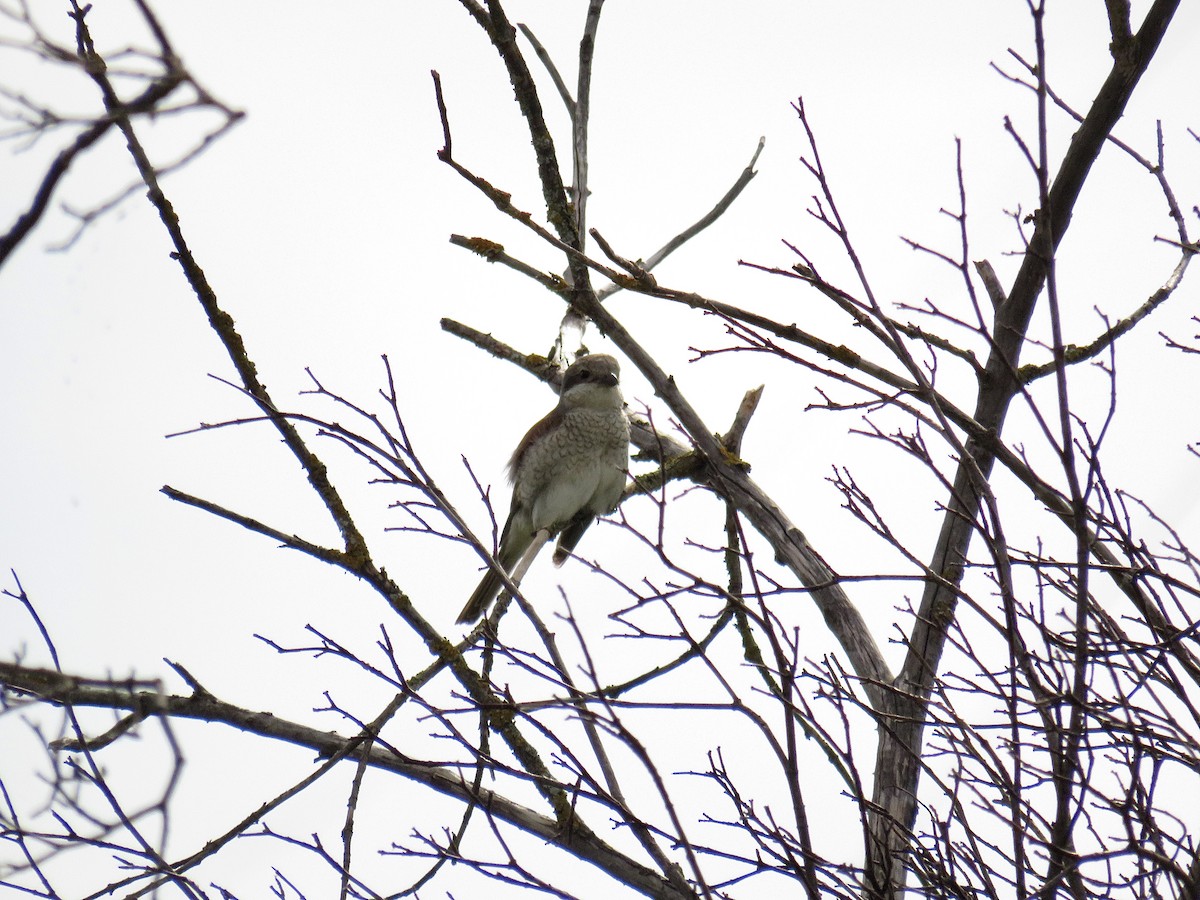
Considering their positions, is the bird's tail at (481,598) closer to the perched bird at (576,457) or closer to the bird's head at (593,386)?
A: the perched bird at (576,457)

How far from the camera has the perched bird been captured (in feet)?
24.3

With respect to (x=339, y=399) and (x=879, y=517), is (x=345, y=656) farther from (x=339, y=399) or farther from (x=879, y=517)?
(x=879, y=517)

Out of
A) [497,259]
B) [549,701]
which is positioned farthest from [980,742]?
[497,259]

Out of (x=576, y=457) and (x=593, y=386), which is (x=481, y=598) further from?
(x=593, y=386)

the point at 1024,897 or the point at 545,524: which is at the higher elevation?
the point at 545,524

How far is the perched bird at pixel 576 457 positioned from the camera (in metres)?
7.40

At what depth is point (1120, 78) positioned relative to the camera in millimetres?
3535

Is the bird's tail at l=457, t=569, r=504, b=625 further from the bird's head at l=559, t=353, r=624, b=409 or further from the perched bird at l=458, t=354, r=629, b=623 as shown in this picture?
the bird's head at l=559, t=353, r=624, b=409

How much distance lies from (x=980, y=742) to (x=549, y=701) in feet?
3.72

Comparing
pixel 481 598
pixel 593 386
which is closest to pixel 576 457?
pixel 593 386

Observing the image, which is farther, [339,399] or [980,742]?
[339,399]

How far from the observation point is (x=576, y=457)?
7.39 metres

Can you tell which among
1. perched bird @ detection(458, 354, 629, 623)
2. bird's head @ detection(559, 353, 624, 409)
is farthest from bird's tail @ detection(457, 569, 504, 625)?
bird's head @ detection(559, 353, 624, 409)

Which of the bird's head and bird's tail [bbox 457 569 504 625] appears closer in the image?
bird's tail [bbox 457 569 504 625]
